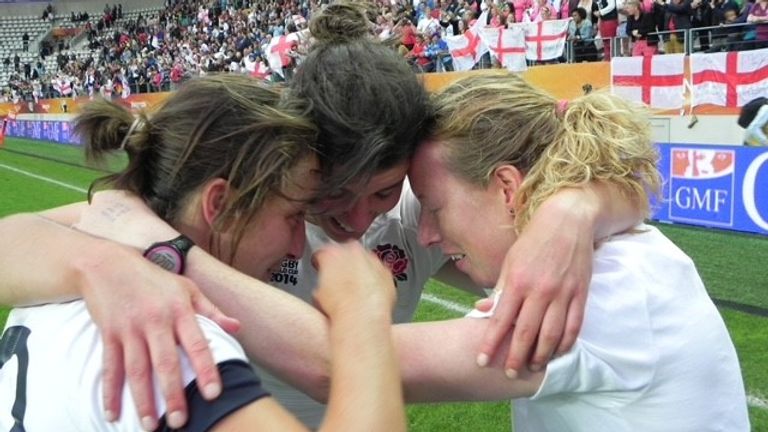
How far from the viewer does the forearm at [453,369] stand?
63.1 inches

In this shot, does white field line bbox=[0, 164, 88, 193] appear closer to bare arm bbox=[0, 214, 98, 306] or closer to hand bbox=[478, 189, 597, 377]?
bare arm bbox=[0, 214, 98, 306]

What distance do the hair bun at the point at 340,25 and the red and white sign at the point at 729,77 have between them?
10.0 metres

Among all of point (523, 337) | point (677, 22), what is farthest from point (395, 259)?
point (677, 22)

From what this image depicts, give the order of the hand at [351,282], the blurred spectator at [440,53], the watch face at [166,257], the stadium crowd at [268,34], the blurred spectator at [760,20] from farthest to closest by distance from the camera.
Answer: the blurred spectator at [440,53], the stadium crowd at [268,34], the blurred spectator at [760,20], the watch face at [166,257], the hand at [351,282]

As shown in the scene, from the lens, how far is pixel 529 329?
156cm

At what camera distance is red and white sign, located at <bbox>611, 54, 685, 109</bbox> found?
1248cm

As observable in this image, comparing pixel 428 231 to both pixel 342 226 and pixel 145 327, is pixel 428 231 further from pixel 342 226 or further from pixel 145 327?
pixel 145 327

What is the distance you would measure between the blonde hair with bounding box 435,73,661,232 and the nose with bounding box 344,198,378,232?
31cm

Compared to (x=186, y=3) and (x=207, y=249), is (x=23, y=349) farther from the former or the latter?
(x=186, y=3)

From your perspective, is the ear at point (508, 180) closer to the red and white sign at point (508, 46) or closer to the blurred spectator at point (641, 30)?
the blurred spectator at point (641, 30)

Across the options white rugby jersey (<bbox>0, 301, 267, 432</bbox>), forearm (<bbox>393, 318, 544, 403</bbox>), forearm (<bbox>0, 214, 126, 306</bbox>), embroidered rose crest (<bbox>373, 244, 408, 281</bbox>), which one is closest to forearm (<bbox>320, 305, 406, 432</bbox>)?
white rugby jersey (<bbox>0, 301, 267, 432</bbox>)

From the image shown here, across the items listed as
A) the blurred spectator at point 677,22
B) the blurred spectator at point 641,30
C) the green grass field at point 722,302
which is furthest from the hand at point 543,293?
the blurred spectator at point 641,30

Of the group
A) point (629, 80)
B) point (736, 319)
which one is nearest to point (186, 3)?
point (629, 80)

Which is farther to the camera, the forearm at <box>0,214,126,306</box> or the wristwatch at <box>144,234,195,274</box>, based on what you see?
the wristwatch at <box>144,234,195,274</box>
